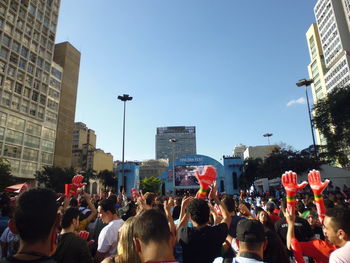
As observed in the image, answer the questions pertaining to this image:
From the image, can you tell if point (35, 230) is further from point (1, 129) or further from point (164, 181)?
point (164, 181)

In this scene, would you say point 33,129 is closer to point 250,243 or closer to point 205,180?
point 205,180

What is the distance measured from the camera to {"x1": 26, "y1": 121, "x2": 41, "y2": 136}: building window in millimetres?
47369

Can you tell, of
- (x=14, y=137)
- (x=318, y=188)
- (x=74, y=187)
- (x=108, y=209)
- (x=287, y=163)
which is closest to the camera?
(x=318, y=188)

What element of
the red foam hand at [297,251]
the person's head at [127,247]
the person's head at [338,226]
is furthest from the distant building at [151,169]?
the person's head at [127,247]

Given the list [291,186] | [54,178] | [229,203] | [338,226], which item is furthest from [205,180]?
[54,178]

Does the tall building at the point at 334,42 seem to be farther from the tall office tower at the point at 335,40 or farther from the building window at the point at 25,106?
the building window at the point at 25,106

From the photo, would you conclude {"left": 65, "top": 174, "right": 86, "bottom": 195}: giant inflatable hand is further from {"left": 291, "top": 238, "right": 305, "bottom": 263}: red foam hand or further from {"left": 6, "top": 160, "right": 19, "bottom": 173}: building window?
{"left": 6, "top": 160, "right": 19, "bottom": 173}: building window

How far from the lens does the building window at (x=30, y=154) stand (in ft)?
150

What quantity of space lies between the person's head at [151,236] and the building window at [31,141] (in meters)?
52.1

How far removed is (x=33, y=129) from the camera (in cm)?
4878

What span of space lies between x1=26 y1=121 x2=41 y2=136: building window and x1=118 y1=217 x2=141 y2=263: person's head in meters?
52.9

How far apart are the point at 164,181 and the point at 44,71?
35.5 meters

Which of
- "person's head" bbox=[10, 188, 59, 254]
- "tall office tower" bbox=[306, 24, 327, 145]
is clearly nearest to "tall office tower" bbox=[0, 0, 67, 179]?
"person's head" bbox=[10, 188, 59, 254]

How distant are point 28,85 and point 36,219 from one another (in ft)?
182
